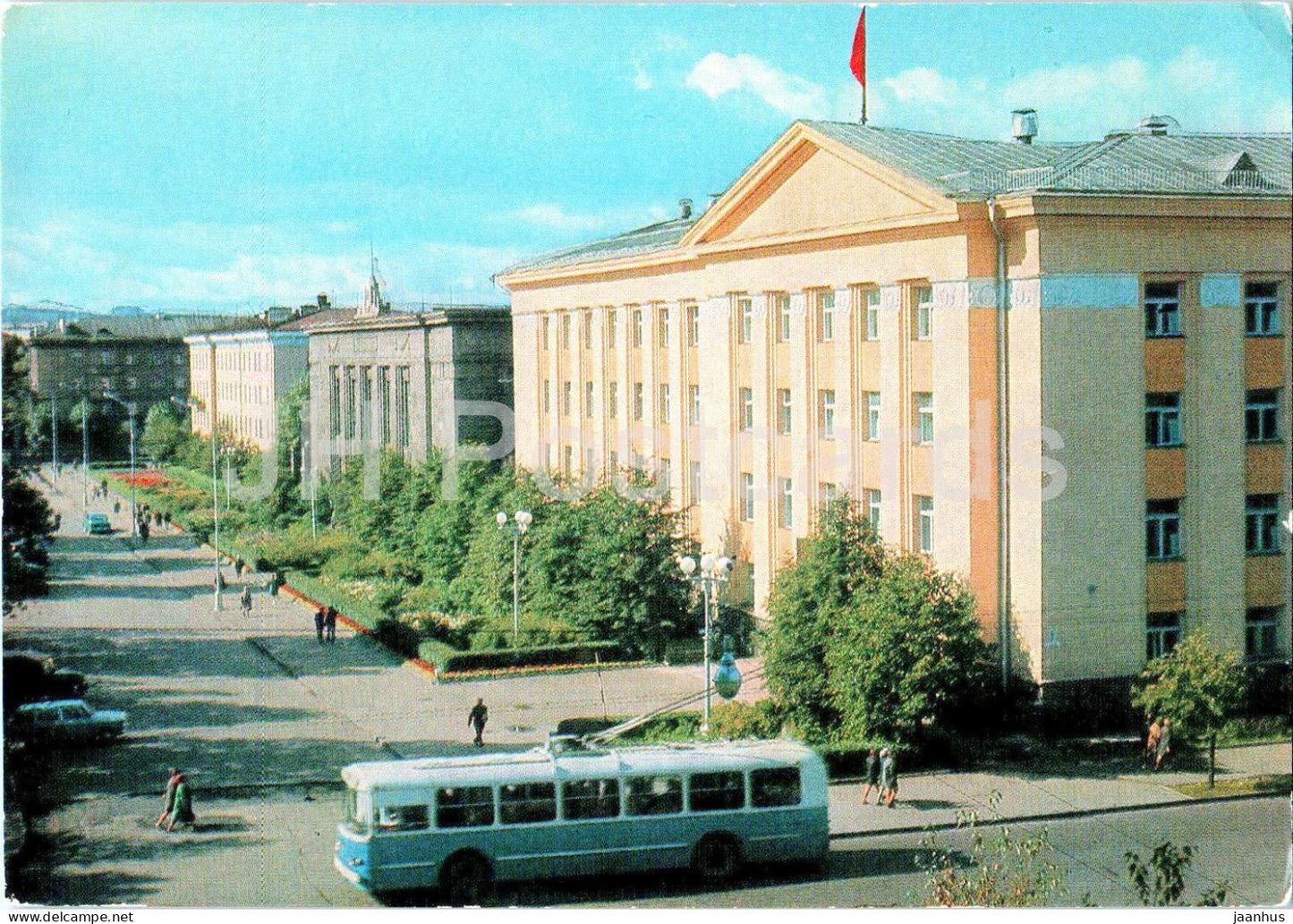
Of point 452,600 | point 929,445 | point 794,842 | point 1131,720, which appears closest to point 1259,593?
point 1131,720

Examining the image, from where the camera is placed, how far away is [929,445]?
65.8 ft

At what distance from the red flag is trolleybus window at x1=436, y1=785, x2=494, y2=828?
8421 millimetres

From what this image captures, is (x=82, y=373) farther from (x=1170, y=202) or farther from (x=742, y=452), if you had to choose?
(x=1170, y=202)

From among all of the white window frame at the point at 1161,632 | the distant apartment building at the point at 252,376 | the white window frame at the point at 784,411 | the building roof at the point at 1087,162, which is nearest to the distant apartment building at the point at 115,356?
the distant apartment building at the point at 252,376

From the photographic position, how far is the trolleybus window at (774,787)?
1390 cm

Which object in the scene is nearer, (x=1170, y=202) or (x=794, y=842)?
(x=794, y=842)

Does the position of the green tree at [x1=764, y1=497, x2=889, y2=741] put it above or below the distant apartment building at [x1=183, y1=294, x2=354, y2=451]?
below

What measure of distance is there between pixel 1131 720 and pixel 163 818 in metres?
10.9

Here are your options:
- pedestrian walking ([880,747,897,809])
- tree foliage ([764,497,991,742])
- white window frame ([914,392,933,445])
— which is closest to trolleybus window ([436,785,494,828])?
pedestrian walking ([880,747,897,809])

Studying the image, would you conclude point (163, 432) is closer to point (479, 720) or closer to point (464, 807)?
point (479, 720)

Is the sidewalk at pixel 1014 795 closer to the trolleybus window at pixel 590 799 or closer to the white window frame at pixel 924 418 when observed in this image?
the trolleybus window at pixel 590 799

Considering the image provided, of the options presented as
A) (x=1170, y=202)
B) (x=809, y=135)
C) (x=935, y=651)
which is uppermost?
(x=809, y=135)

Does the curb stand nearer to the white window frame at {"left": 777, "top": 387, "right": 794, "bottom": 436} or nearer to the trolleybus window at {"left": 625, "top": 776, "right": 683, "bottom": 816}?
the trolleybus window at {"left": 625, "top": 776, "right": 683, "bottom": 816}

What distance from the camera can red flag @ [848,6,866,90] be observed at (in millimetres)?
16219
